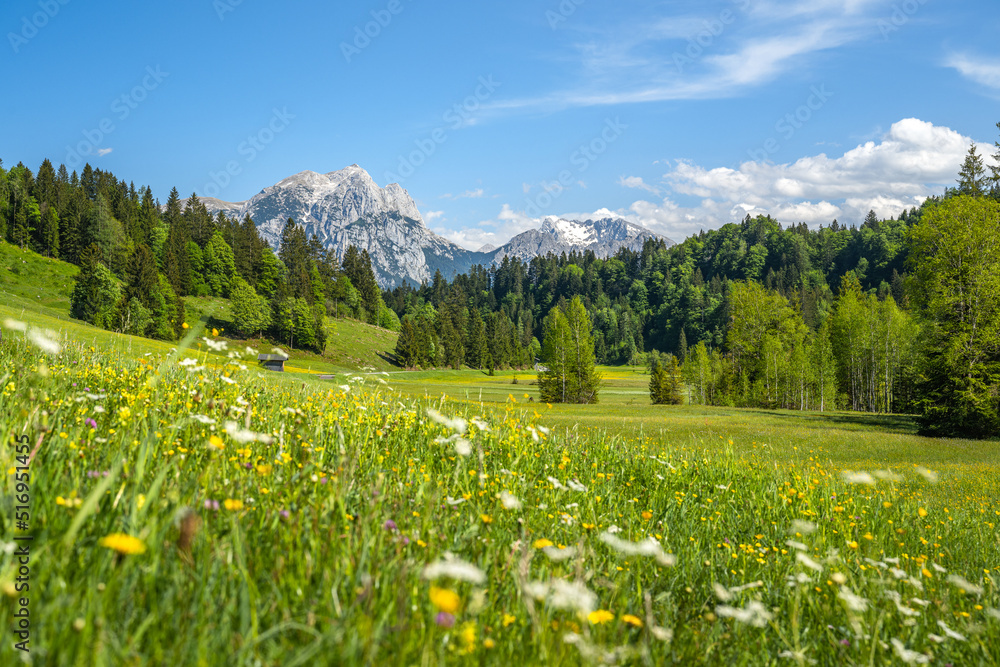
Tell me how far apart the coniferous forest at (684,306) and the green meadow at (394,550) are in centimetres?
415

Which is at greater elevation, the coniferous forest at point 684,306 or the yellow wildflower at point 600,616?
the coniferous forest at point 684,306

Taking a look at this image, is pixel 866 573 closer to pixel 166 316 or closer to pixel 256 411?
pixel 256 411

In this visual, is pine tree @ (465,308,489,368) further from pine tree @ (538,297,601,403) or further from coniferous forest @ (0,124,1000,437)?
pine tree @ (538,297,601,403)

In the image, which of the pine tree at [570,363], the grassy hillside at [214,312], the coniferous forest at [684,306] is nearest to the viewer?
the coniferous forest at [684,306]

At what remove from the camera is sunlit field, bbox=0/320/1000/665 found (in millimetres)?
1622

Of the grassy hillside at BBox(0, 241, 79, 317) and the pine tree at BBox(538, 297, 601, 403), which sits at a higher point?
the grassy hillside at BBox(0, 241, 79, 317)

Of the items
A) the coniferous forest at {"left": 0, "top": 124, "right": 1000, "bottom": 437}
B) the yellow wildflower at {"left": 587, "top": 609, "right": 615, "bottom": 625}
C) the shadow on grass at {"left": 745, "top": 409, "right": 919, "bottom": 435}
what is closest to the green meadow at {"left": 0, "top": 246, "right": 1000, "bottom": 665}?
the yellow wildflower at {"left": 587, "top": 609, "right": 615, "bottom": 625}

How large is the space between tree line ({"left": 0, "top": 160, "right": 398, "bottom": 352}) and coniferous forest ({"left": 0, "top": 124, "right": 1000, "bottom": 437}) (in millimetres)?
347

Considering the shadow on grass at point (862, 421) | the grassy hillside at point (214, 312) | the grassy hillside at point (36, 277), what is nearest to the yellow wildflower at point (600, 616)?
the shadow on grass at point (862, 421)

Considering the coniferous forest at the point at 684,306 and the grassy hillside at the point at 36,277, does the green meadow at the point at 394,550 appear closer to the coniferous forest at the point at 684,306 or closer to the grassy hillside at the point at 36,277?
the coniferous forest at the point at 684,306

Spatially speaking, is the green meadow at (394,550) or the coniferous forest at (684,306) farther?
the coniferous forest at (684,306)

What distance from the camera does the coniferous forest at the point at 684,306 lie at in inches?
1088

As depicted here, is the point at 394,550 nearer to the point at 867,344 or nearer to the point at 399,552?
the point at 399,552

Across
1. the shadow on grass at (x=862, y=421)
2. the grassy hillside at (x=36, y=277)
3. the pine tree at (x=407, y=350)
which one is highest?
the grassy hillside at (x=36, y=277)
